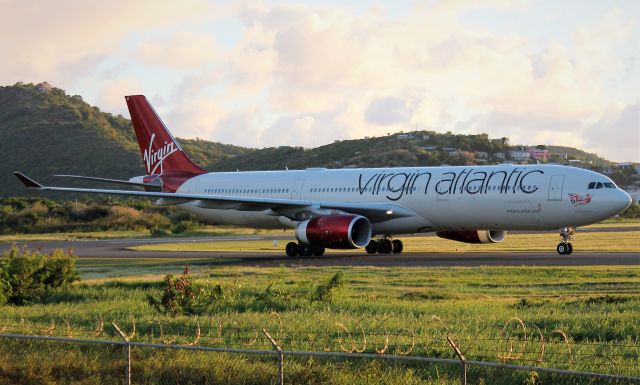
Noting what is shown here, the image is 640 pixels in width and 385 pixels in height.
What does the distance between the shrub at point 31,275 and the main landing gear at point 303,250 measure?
1372cm

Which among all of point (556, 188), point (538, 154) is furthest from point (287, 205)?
point (538, 154)

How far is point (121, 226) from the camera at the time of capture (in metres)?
72.0

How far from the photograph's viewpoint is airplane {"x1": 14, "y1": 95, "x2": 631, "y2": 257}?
35.3 metres

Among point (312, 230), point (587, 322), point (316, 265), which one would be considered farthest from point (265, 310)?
point (312, 230)

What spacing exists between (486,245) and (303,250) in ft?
39.2

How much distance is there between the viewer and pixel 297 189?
141 ft

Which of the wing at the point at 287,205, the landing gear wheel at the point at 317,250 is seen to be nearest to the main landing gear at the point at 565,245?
the wing at the point at 287,205

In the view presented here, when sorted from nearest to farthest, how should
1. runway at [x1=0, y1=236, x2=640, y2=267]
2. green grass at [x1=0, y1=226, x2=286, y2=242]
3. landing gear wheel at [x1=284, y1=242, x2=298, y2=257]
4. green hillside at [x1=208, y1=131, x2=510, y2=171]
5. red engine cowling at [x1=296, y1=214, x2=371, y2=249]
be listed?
runway at [x1=0, y1=236, x2=640, y2=267], red engine cowling at [x1=296, y1=214, x2=371, y2=249], landing gear wheel at [x1=284, y1=242, x2=298, y2=257], green grass at [x1=0, y1=226, x2=286, y2=242], green hillside at [x1=208, y1=131, x2=510, y2=171]

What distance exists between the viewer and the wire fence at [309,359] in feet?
41.0

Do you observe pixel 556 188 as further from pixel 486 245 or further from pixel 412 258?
pixel 486 245

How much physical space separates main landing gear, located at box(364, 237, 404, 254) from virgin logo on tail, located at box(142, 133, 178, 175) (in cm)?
1334

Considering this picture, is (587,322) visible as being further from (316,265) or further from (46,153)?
(46,153)

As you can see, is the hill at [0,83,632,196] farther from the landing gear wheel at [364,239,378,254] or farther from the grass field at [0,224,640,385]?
the grass field at [0,224,640,385]

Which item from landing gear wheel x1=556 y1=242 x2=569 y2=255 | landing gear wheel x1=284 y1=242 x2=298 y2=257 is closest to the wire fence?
landing gear wheel x1=556 y1=242 x2=569 y2=255
